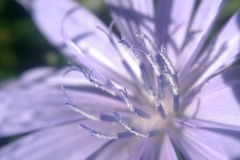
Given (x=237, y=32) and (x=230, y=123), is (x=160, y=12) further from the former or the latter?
(x=230, y=123)

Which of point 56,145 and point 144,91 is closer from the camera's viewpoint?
point 56,145

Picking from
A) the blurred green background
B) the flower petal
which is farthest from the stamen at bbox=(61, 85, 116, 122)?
the blurred green background

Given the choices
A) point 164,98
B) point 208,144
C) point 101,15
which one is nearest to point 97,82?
point 164,98

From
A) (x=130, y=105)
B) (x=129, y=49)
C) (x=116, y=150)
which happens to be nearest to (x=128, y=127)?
(x=130, y=105)

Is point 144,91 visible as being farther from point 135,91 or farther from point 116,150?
point 116,150

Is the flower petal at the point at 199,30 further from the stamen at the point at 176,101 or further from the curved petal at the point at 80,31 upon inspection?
the curved petal at the point at 80,31

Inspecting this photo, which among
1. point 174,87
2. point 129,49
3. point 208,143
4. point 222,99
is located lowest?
point 208,143

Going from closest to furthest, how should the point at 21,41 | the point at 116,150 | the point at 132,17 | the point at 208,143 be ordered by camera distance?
the point at 208,143 → the point at 116,150 → the point at 132,17 → the point at 21,41

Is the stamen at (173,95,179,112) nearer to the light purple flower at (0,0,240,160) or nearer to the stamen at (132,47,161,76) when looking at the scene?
the light purple flower at (0,0,240,160)
